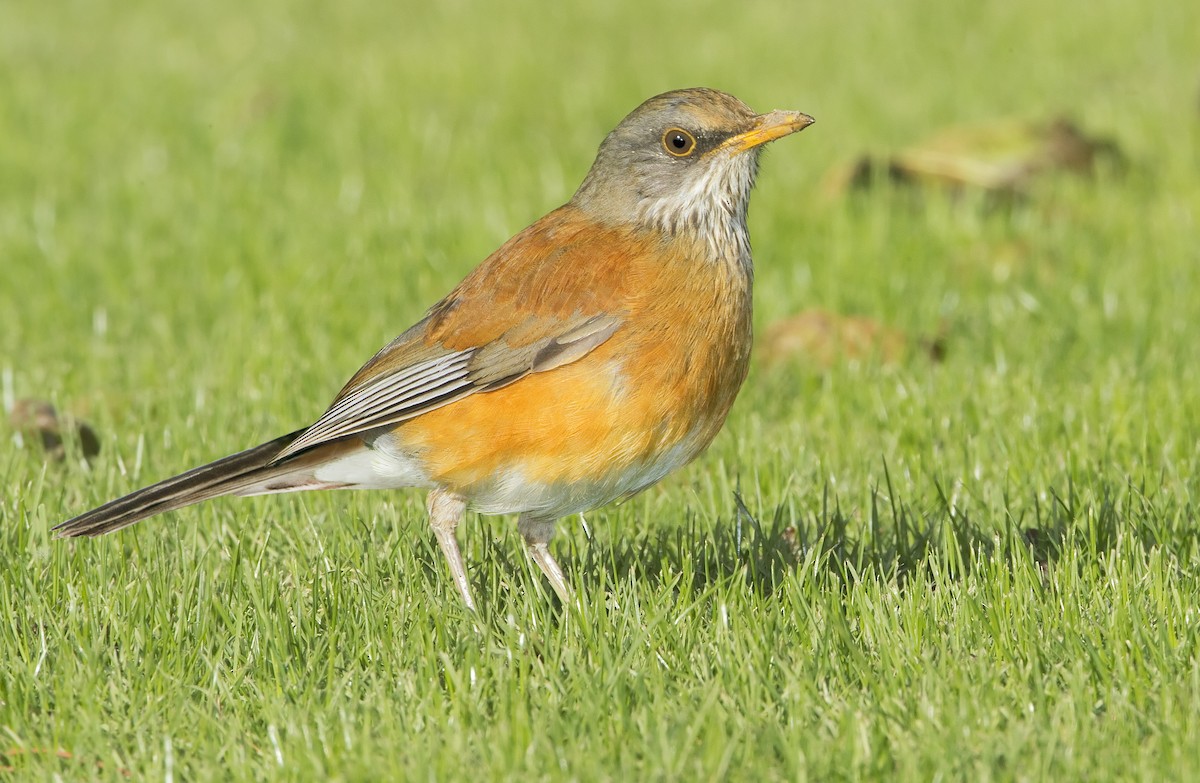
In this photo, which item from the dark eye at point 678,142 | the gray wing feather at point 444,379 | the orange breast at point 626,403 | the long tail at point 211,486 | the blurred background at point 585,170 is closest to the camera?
the orange breast at point 626,403

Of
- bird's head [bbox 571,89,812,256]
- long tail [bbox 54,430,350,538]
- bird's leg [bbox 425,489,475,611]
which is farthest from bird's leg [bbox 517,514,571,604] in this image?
bird's head [bbox 571,89,812,256]

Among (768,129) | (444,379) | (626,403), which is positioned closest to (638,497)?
(444,379)

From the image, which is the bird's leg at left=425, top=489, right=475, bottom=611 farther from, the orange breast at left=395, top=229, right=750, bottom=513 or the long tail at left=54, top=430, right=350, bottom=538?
the long tail at left=54, top=430, right=350, bottom=538

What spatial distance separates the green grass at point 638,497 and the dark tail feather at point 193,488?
0.47 ft

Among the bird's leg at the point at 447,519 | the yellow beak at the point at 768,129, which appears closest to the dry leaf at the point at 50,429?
the bird's leg at the point at 447,519

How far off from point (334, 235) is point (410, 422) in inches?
184

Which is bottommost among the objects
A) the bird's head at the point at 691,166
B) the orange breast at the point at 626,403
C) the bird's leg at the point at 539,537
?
the bird's leg at the point at 539,537

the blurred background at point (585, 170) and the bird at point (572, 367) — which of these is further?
the blurred background at point (585, 170)

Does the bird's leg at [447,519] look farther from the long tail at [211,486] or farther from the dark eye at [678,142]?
the dark eye at [678,142]

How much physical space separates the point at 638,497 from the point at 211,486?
5.79 ft

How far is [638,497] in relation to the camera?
6.39 m

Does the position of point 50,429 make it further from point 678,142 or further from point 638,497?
point 678,142

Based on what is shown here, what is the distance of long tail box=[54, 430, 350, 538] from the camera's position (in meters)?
5.29

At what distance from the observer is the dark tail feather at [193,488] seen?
5.29 meters
